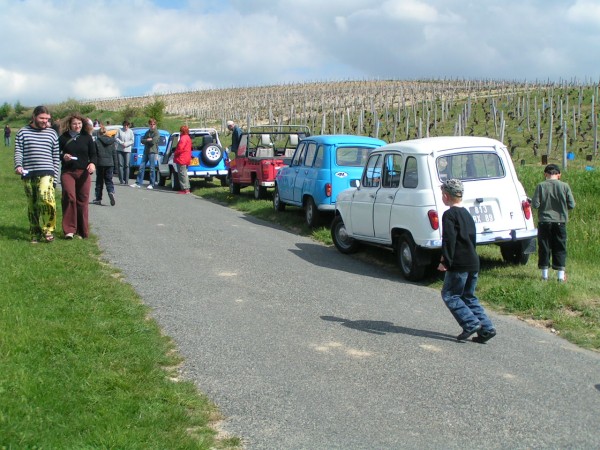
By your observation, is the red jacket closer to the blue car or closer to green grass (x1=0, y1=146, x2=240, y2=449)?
the blue car

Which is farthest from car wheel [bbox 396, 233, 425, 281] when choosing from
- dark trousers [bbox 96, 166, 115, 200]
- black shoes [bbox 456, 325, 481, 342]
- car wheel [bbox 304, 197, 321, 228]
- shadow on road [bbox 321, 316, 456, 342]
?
dark trousers [bbox 96, 166, 115, 200]

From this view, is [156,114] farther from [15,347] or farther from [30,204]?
[15,347]

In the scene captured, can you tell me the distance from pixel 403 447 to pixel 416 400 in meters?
0.87

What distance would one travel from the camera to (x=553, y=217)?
986 cm

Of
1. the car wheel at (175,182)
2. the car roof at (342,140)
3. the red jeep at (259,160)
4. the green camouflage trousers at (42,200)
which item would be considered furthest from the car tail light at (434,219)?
the car wheel at (175,182)

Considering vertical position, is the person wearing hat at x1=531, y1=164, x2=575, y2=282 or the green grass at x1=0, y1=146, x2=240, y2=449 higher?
the person wearing hat at x1=531, y1=164, x2=575, y2=282

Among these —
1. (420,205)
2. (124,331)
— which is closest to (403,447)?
(124,331)

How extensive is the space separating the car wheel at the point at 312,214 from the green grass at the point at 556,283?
0.48 feet

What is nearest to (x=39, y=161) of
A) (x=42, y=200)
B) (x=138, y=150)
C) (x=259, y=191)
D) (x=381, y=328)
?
(x=42, y=200)

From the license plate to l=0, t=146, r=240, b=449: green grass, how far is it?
14.9 ft

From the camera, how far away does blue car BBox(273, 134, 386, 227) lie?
13984 millimetres

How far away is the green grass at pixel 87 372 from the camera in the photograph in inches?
179

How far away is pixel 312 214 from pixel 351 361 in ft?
27.1

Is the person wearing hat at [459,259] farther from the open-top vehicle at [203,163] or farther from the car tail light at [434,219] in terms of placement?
the open-top vehicle at [203,163]
